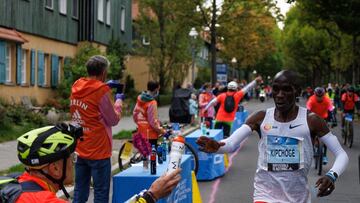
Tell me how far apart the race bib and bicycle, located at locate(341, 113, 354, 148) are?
1364 cm

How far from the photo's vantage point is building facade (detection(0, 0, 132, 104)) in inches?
938

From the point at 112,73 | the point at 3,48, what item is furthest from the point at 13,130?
the point at 112,73

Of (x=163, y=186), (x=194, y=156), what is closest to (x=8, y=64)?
(x=194, y=156)

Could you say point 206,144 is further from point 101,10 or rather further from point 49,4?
point 101,10

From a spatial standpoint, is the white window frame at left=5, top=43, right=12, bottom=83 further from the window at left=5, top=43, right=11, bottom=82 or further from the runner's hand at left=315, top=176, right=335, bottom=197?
the runner's hand at left=315, top=176, right=335, bottom=197

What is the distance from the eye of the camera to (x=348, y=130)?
18391 millimetres

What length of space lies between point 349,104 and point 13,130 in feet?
32.4

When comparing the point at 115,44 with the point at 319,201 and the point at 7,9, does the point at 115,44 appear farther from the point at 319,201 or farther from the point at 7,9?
the point at 319,201

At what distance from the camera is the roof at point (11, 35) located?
22.6 m

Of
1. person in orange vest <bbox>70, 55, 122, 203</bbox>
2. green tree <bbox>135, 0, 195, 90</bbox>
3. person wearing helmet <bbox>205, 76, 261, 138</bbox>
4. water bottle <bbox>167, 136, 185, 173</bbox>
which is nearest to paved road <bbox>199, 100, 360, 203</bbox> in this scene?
person wearing helmet <bbox>205, 76, 261, 138</bbox>

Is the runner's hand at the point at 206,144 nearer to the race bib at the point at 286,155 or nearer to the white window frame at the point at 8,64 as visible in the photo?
the race bib at the point at 286,155

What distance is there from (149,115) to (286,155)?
224 inches

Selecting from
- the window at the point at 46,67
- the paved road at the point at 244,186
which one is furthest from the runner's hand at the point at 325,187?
the window at the point at 46,67

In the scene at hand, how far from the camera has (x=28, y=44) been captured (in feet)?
85.6
